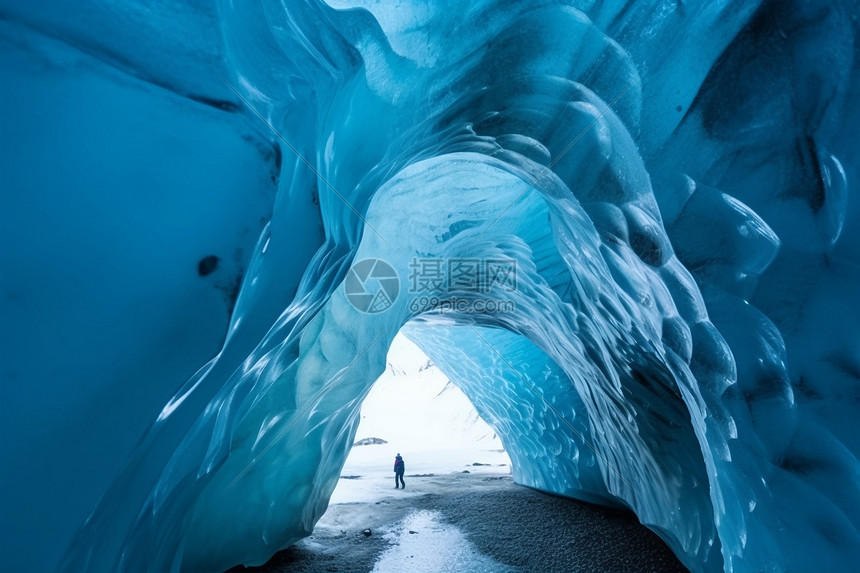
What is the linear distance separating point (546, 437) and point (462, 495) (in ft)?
6.06

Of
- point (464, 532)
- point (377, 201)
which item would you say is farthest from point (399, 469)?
point (377, 201)

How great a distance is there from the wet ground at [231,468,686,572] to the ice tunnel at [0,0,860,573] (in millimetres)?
1160

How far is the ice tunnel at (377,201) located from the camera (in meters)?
1.38

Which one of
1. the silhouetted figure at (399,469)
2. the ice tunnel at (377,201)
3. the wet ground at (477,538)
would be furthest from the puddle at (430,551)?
the silhouetted figure at (399,469)

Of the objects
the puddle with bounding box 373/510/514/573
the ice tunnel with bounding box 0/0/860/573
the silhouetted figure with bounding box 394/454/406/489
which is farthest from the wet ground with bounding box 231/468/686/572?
the silhouetted figure with bounding box 394/454/406/489

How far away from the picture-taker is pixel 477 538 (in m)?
5.88

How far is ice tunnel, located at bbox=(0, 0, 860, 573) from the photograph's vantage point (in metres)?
1.38

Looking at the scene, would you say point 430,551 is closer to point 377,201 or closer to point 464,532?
point 464,532

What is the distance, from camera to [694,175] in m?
2.35

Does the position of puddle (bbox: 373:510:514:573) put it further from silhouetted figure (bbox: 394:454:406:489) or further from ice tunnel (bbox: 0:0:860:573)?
silhouetted figure (bbox: 394:454:406:489)

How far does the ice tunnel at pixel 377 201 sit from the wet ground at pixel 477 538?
1160 millimetres

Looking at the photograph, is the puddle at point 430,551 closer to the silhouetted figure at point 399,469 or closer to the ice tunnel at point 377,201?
the ice tunnel at point 377,201

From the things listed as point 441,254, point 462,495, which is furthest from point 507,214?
point 462,495

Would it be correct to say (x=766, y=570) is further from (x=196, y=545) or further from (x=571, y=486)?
(x=571, y=486)
